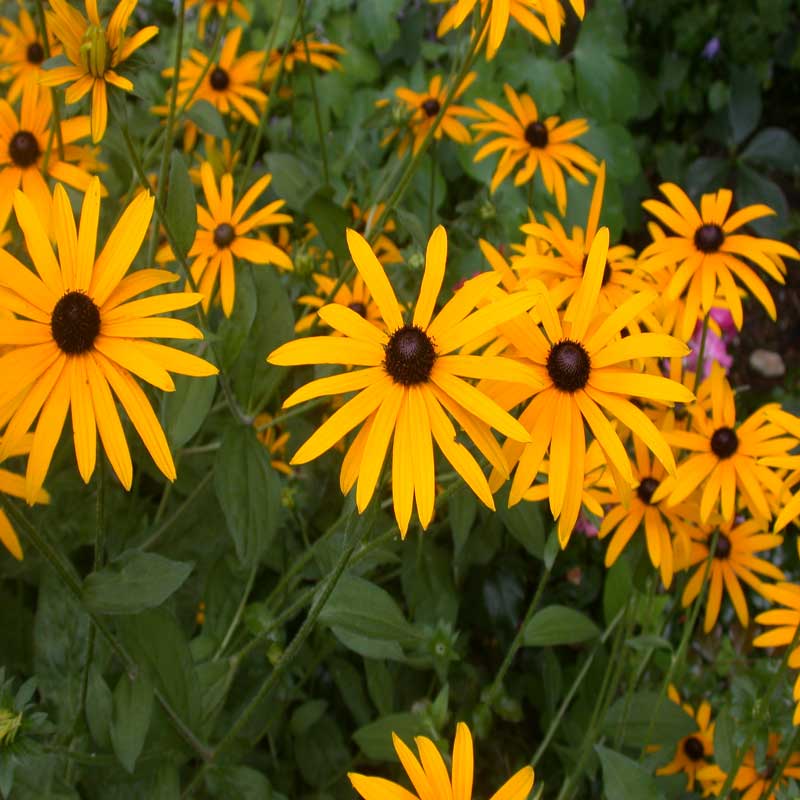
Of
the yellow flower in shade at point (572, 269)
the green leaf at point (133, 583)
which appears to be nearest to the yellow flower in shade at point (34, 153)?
the green leaf at point (133, 583)

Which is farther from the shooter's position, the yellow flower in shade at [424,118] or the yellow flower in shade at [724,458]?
the yellow flower in shade at [424,118]

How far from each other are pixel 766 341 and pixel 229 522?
2.44 metres

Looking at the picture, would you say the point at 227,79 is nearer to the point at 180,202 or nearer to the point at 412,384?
the point at 180,202

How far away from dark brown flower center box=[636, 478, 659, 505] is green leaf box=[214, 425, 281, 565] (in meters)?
0.60

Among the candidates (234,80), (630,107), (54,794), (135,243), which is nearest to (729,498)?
(135,243)

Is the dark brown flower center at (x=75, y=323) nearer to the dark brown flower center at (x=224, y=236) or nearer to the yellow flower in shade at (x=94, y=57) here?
the yellow flower in shade at (x=94, y=57)

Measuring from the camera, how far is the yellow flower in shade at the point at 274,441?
1.81 metres

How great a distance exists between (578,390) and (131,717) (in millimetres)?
750

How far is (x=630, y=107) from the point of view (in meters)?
2.85

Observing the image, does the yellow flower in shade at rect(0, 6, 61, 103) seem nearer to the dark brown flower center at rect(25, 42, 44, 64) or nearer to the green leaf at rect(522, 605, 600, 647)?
the dark brown flower center at rect(25, 42, 44, 64)

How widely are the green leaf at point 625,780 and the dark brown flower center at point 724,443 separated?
19.3 inches

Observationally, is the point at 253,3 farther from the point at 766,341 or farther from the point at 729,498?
the point at 729,498

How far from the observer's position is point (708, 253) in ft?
4.79

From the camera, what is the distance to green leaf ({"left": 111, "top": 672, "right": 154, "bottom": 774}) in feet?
3.91
